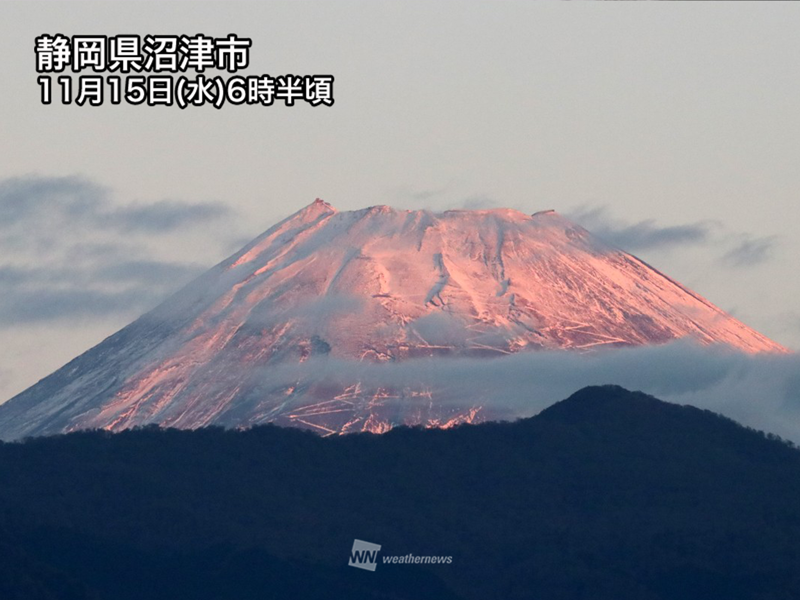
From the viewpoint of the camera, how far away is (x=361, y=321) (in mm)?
164250

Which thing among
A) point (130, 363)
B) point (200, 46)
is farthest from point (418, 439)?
point (200, 46)

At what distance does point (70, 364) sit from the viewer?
173 meters

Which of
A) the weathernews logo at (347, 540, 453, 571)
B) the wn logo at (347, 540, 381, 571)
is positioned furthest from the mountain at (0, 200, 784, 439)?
the weathernews logo at (347, 540, 453, 571)

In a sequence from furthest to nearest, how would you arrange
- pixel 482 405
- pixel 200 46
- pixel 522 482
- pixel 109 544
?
pixel 482 405, pixel 522 482, pixel 109 544, pixel 200 46

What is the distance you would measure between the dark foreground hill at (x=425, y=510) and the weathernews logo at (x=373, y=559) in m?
0.73

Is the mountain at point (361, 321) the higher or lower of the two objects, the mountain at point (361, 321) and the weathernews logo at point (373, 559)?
the higher

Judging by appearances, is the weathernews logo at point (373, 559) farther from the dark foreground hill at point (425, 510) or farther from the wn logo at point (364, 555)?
the dark foreground hill at point (425, 510)

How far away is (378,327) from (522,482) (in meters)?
34.2

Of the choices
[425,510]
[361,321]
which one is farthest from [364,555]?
[361,321]

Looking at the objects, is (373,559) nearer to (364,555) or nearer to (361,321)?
(364,555)

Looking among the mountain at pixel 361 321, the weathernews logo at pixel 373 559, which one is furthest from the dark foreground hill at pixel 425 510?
the mountain at pixel 361 321

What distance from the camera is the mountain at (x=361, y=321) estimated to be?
154125mm

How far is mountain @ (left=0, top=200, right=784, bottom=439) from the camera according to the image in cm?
15412

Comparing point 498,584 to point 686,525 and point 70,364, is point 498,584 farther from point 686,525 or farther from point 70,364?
point 70,364
